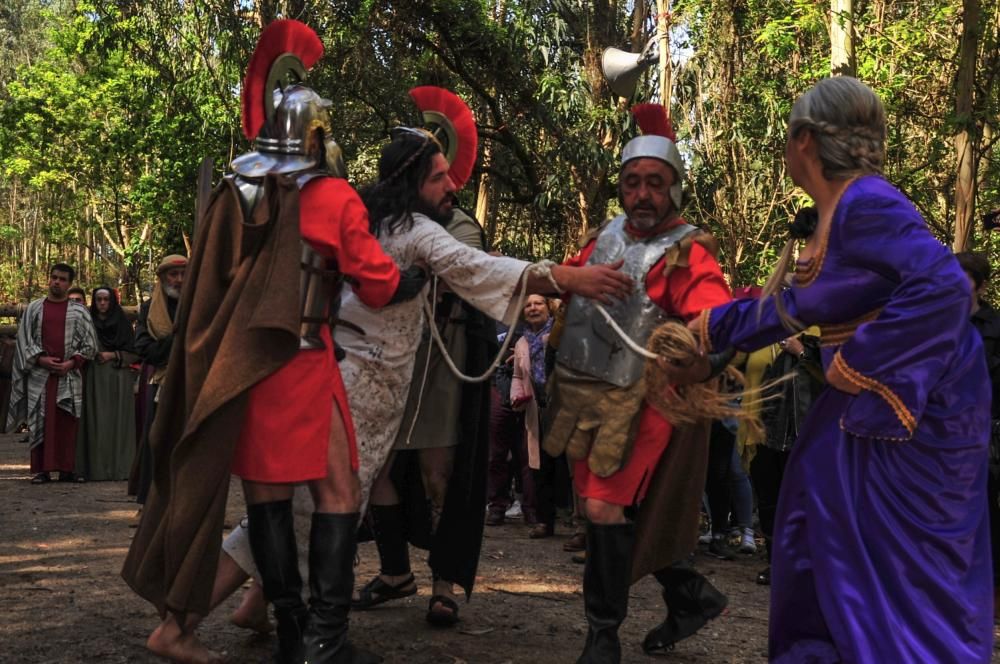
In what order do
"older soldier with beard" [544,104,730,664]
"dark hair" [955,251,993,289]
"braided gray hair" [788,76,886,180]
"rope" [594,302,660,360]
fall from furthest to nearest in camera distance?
"dark hair" [955,251,993,289] < "older soldier with beard" [544,104,730,664] < "rope" [594,302,660,360] < "braided gray hair" [788,76,886,180]

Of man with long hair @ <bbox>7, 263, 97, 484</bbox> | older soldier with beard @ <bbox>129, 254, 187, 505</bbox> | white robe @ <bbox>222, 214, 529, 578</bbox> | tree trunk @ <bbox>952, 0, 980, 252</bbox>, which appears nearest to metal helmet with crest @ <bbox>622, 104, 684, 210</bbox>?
white robe @ <bbox>222, 214, 529, 578</bbox>

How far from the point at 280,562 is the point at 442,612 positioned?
49.8 inches

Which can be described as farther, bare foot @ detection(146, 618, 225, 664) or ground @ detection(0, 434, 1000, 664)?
ground @ detection(0, 434, 1000, 664)

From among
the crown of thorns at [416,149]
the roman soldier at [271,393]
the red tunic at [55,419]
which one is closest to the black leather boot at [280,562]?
→ the roman soldier at [271,393]

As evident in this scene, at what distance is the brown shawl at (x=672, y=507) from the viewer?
463 cm

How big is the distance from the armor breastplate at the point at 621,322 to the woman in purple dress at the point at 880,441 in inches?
57.8

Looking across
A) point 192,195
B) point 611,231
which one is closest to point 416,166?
point 611,231

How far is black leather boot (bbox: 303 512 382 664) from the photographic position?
3980 millimetres

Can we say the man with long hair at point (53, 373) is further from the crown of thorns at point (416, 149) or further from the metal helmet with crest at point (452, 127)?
→ the crown of thorns at point (416, 149)

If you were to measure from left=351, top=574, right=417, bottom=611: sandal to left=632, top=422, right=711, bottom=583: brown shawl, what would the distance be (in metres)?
1.26

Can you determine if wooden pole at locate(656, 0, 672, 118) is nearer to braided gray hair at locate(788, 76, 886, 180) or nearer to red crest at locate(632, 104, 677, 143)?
red crest at locate(632, 104, 677, 143)

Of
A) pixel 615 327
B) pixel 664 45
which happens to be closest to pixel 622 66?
pixel 664 45

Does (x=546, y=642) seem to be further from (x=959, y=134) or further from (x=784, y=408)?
(x=959, y=134)

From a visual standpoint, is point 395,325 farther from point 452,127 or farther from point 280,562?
point 452,127
